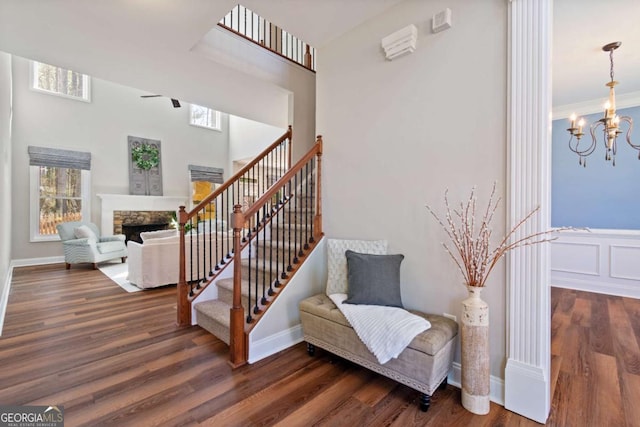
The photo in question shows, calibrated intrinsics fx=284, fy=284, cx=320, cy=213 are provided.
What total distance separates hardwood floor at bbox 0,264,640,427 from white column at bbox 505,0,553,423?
0.23 meters

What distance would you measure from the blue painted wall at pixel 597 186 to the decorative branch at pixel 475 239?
3.36 meters

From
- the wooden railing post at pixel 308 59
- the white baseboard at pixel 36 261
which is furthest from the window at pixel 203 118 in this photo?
the wooden railing post at pixel 308 59

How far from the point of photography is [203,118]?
8.54 meters

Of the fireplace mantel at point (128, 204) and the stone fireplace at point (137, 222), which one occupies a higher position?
the fireplace mantel at point (128, 204)

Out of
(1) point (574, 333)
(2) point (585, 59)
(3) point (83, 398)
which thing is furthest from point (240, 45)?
(1) point (574, 333)

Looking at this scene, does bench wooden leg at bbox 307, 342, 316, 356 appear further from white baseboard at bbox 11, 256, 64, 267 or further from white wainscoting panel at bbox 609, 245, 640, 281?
white baseboard at bbox 11, 256, 64, 267

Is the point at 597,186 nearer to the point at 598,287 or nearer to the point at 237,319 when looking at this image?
the point at 598,287

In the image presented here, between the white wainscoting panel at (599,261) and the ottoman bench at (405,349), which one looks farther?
the white wainscoting panel at (599,261)

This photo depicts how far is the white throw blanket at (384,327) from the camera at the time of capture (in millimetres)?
1695

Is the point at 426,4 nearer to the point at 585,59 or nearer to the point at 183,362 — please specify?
the point at 585,59

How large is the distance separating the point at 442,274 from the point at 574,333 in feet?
6.02

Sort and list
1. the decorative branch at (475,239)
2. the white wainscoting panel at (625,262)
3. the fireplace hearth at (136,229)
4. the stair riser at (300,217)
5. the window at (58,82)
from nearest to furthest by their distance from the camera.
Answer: the decorative branch at (475,239) → the stair riser at (300,217) → the white wainscoting panel at (625,262) → the window at (58,82) → the fireplace hearth at (136,229)

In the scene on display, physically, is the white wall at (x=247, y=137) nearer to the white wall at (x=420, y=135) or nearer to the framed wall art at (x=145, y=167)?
the framed wall art at (x=145, y=167)

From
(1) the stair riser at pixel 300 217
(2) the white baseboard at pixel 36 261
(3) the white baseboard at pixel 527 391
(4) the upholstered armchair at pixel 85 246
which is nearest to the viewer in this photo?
Answer: (3) the white baseboard at pixel 527 391
